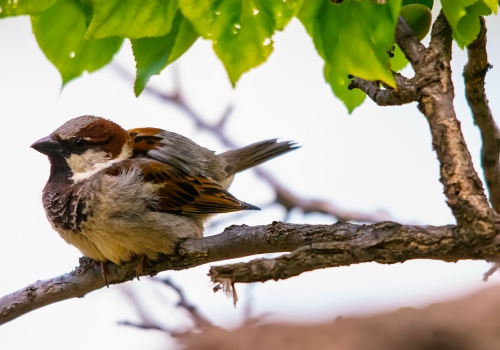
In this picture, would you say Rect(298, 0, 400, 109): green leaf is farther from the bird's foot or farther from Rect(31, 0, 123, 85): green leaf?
the bird's foot

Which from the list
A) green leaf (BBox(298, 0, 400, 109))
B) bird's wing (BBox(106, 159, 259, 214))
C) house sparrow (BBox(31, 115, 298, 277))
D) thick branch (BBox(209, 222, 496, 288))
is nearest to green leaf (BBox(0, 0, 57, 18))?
green leaf (BBox(298, 0, 400, 109))

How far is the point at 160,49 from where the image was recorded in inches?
52.7

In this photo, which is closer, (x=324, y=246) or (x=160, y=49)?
(x=324, y=246)

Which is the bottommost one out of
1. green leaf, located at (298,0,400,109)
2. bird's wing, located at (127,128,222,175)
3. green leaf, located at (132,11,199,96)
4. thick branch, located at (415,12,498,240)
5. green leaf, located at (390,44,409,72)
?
thick branch, located at (415,12,498,240)

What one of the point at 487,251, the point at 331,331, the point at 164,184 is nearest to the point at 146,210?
the point at 164,184

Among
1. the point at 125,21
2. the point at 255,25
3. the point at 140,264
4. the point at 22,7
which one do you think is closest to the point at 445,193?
the point at 255,25

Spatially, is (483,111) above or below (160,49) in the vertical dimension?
below

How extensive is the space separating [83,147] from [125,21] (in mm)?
1541

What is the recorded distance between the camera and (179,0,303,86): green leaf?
114 cm

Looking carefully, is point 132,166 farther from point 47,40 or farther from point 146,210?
point 47,40

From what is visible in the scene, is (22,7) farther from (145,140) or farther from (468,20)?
(145,140)

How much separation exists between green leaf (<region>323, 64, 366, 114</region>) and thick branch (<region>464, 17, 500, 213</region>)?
0.74 feet

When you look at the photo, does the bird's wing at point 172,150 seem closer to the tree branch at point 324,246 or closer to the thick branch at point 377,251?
the tree branch at point 324,246

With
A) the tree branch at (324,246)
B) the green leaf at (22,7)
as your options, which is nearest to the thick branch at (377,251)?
the tree branch at (324,246)
